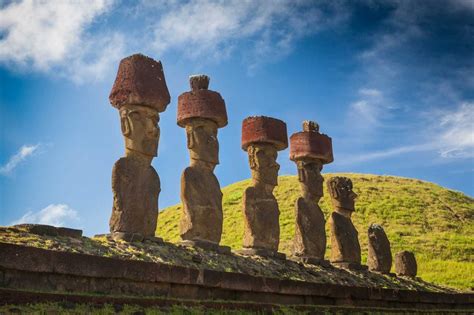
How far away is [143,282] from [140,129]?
2903 millimetres

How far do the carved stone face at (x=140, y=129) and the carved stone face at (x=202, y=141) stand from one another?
113cm

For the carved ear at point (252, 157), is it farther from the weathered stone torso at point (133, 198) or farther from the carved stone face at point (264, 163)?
the weathered stone torso at point (133, 198)

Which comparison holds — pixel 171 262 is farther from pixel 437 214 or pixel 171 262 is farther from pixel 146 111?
pixel 437 214

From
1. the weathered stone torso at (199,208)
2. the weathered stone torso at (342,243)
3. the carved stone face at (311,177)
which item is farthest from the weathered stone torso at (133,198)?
the weathered stone torso at (342,243)

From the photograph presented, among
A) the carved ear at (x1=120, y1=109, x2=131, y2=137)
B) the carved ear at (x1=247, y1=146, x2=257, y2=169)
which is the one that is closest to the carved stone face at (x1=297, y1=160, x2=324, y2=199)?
the carved ear at (x1=247, y1=146, x2=257, y2=169)

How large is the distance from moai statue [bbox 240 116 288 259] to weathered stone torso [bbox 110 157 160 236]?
2742 mm

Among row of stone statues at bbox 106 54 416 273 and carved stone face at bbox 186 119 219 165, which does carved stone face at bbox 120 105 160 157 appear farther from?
carved stone face at bbox 186 119 219 165

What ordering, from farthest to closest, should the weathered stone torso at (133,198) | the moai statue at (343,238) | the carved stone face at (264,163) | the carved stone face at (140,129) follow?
the moai statue at (343,238) < the carved stone face at (264,163) < the carved stone face at (140,129) < the weathered stone torso at (133,198)

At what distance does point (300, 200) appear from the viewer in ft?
46.6

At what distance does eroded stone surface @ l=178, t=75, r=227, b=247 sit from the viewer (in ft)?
36.3

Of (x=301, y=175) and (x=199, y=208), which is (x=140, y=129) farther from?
(x=301, y=175)

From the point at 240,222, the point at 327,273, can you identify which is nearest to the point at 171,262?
the point at 327,273

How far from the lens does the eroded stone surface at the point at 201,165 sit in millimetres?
11078

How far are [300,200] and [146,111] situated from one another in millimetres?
5063
